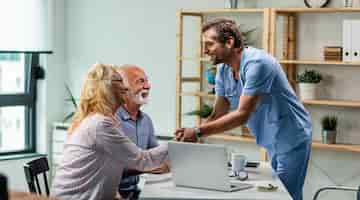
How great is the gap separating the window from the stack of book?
265 centimetres

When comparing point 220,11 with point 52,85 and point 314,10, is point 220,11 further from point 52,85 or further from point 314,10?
point 52,85

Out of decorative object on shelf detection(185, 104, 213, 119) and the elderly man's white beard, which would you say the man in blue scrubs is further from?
decorative object on shelf detection(185, 104, 213, 119)

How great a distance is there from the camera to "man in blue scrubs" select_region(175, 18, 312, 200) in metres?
3.12

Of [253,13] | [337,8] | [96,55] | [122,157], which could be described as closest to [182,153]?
[122,157]

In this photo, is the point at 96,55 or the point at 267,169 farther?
the point at 96,55

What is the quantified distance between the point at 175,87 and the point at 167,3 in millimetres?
697

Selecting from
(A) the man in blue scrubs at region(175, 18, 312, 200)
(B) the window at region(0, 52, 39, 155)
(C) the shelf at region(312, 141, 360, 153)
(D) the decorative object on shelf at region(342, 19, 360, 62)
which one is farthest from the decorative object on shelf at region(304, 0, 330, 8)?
(B) the window at region(0, 52, 39, 155)

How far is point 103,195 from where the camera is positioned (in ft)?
9.49

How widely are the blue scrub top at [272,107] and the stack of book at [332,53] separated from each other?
1.21 m

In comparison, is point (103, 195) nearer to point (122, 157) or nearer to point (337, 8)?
point (122, 157)

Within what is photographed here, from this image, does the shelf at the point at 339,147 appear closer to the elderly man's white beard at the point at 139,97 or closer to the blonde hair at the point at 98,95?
the elderly man's white beard at the point at 139,97

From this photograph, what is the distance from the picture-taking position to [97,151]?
2.87 metres

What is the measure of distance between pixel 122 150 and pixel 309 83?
2.08m

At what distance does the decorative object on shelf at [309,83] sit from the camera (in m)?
4.57
